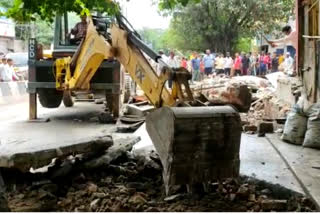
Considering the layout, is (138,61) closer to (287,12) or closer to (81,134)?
(81,134)

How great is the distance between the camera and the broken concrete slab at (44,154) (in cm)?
529

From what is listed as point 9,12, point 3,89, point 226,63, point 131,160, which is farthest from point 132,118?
point 226,63

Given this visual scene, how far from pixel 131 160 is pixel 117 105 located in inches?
212

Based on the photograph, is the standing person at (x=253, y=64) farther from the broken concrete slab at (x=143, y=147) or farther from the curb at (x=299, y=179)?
the curb at (x=299, y=179)

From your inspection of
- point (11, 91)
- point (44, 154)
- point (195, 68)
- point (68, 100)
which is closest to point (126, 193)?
point (44, 154)

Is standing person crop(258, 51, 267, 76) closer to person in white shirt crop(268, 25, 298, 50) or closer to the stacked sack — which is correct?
person in white shirt crop(268, 25, 298, 50)

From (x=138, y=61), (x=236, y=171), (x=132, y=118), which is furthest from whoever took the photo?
(x=132, y=118)

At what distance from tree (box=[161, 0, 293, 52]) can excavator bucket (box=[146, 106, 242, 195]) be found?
26960mm

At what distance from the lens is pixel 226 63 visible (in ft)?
90.8

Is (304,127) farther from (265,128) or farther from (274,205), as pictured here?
(274,205)

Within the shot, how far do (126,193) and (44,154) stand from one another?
108 cm

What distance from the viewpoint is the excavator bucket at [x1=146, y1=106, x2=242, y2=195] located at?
4.39 meters

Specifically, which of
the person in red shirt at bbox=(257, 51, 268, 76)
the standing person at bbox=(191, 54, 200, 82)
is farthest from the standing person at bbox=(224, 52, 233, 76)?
the standing person at bbox=(191, 54, 200, 82)

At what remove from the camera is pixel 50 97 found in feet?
42.2
